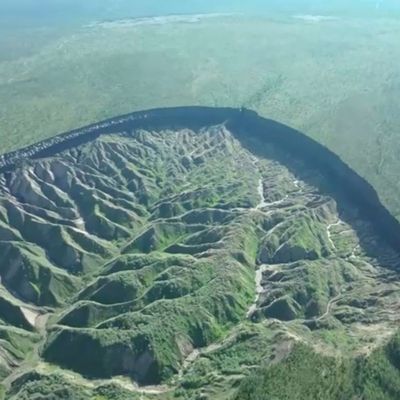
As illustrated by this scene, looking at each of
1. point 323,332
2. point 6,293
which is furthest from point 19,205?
point 323,332

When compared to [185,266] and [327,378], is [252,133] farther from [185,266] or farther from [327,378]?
[327,378]

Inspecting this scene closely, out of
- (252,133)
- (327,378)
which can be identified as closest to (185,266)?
(327,378)

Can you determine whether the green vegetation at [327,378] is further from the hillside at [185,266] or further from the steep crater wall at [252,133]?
the steep crater wall at [252,133]

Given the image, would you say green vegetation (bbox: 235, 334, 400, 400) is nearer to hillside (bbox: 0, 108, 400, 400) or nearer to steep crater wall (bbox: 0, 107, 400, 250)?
hillside (bbox: 0, 108, 400, 400)

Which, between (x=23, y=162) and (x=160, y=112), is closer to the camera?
(x=23, y=162)

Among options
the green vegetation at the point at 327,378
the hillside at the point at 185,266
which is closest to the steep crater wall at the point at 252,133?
the hillside at the point at 185,266

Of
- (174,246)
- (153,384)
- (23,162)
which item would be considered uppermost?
(23,162)

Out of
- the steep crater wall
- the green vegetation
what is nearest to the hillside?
the green vegetation

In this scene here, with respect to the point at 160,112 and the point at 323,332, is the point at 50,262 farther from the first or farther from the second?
the point at 160,112
